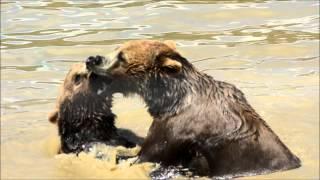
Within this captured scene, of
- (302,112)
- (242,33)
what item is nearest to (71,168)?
(302,112)

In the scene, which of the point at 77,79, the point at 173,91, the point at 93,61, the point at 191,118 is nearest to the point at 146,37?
the point at 77,79

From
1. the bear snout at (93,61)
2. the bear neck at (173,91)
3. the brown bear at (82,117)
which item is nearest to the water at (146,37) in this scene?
the brown bear at (82,117)

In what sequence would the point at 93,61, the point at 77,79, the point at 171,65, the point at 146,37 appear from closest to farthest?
1. the point at 171,65
2. the point at 93,61
3. the point at 77,79
4. the point at 146,37

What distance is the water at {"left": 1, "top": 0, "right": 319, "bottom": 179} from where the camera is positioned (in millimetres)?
8703

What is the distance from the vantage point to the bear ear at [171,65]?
807 centimetres

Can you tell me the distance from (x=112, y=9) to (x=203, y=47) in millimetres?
2636

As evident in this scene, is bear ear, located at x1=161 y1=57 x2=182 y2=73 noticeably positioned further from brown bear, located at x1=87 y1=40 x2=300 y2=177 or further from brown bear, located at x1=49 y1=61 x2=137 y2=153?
brown bear, located at x1=49 y1=61 x2=137 y2=153

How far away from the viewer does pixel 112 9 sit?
14.9m

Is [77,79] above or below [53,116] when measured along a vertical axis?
above

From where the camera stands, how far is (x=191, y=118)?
25.6ft

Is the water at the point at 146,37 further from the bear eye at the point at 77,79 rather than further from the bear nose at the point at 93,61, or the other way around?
the bear nose at the point at 93,61

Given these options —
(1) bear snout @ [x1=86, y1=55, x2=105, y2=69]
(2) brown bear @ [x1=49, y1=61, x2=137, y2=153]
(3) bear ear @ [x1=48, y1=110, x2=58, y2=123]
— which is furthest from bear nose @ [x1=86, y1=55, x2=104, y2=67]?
(3) bear ear @ [x1=48, y1=110, x2=58, y2=123]

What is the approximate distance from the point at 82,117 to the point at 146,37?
4526 mm

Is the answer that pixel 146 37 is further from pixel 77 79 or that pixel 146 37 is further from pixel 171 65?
pixel 171 65
